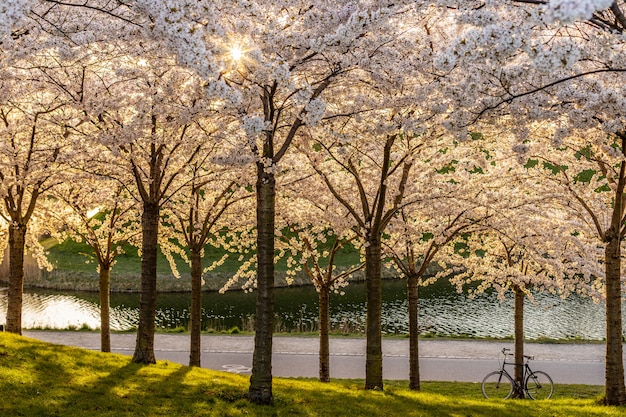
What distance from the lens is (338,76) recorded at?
1415 centimetres

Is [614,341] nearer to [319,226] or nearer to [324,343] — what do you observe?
[324,343]

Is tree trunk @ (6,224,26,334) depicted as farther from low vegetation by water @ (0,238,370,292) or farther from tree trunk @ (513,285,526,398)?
low vegetation by water @ (0,238,370,292)

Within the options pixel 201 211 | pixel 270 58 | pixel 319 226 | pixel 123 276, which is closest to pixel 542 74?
pixel 270 58

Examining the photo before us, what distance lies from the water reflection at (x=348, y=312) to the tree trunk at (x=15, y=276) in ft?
44.3

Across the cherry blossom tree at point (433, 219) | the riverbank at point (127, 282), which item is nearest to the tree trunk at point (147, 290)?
the cherry blossom tree at point (433, 219)

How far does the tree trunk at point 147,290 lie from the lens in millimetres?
16297

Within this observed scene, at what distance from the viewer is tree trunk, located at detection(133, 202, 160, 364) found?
1630 centimetres

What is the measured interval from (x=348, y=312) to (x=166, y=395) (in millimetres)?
29160

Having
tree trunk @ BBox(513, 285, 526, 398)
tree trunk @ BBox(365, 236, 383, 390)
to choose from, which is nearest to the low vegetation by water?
tree trunk @ BBox(513, 285, 526, 398)

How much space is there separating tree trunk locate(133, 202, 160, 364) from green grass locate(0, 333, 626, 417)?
521mm

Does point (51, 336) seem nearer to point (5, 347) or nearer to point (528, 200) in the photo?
point (5, 347)

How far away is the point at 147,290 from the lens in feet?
53.4

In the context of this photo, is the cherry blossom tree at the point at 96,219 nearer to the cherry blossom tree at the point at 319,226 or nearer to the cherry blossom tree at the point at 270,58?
the cherry blossom tree at the point at 319,226

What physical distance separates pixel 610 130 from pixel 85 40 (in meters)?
9.59
